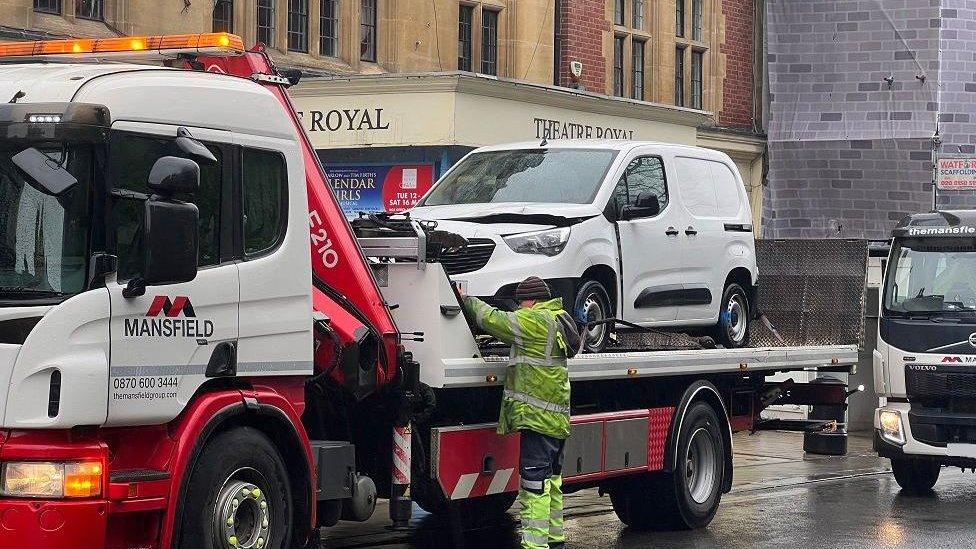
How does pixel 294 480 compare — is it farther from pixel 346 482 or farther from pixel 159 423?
pixel 159 423

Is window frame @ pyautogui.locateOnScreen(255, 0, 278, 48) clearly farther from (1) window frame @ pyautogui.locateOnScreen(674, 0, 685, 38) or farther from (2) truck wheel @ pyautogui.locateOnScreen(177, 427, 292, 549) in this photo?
(2) truck wheel @ pyautogui.locateOnScreen(177, 427, 292, 549)

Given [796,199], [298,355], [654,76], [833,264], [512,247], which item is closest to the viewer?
[298,355]

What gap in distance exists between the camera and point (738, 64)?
1490 inches

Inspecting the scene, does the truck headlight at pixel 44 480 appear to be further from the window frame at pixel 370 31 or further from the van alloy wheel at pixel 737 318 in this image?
the window frame at pixel 370 31

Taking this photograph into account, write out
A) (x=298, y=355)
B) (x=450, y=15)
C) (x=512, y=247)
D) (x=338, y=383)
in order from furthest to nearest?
(x=450, y=15), (x=512, y=247), (x=338, y=383), (x=298, y=355)

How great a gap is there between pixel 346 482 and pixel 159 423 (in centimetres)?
165

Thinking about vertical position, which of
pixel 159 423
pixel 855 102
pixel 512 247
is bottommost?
pixel 159 423

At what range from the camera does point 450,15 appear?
2856 cm

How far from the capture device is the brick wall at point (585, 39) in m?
31.8

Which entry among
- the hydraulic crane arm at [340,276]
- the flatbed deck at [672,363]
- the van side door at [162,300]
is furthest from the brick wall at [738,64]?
the van side door at [162,300]

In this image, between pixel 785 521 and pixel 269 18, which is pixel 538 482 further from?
pixel 269 18

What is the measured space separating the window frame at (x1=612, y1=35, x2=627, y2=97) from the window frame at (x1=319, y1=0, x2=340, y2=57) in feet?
28.3

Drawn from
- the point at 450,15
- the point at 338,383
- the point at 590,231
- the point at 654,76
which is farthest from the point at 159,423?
the point at 654,76

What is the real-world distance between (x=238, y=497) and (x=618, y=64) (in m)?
27.0
